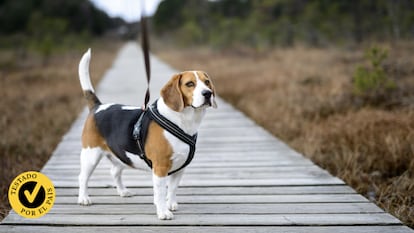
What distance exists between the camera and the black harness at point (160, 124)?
8.59 ft

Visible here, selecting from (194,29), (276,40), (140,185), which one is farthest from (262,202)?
(194,29)

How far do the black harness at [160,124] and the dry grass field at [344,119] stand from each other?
1609 mm

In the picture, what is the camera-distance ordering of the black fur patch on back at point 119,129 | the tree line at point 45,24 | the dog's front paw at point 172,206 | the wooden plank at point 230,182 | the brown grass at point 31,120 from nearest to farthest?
the black fur patch on back at point 119,129 < the dog's front paw at point 172,206 < the wooden plank at point 230,182 < the brown grass at point 31,120 < the tree line at point 45,24

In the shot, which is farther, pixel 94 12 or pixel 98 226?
pixel 94 12

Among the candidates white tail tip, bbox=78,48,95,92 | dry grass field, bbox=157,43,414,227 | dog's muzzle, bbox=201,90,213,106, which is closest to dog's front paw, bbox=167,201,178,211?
dog's muzzle, bbox=201,90,213,106

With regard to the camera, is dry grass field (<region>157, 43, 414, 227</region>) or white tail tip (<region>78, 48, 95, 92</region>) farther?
dry grass field (<region>157, 43, 414, 227</region>)

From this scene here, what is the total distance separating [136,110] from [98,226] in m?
0.85

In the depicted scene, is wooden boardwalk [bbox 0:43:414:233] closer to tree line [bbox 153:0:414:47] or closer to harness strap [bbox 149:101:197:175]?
harness strap [bbox 149:101:197:175]

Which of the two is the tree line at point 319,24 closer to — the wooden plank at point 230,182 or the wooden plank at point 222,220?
the wooden plank at point 230,182

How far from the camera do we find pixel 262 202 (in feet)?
9.97

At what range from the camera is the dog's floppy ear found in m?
2.58

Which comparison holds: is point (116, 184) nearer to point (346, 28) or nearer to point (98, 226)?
point (98, 226)

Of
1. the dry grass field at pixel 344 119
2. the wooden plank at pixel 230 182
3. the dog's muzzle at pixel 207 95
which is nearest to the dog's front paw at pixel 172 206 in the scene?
the wooden plank at pixel 230 182

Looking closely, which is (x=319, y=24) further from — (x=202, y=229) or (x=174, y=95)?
(x=202, y=229)
